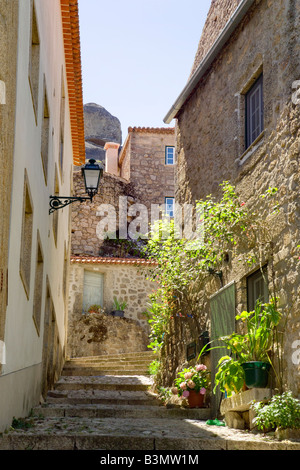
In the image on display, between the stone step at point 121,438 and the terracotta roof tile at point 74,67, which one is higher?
the terracotta roof tile at point 74,67

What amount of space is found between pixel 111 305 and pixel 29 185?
13812mm

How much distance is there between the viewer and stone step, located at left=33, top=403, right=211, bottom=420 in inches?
347

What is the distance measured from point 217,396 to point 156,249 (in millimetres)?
3114

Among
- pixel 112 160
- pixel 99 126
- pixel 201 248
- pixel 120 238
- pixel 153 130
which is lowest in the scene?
pixel 201 248

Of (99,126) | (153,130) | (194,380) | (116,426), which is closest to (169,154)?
(153,130)

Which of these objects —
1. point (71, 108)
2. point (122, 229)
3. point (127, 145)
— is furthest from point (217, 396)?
point (127, 145)

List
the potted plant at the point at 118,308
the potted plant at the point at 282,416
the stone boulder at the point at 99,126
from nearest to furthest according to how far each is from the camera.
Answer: the potted plant at the point at 282,416, the potted plant at the point at 118,308, the stone boulder at the point at 99,126

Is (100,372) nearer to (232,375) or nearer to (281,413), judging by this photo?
(232,375)

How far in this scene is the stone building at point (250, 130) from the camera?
7.93 metres

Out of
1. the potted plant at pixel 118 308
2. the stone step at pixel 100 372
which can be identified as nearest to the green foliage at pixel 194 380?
the stone step at pixel 100 372

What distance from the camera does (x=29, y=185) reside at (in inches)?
308

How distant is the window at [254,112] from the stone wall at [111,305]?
10.2 metres

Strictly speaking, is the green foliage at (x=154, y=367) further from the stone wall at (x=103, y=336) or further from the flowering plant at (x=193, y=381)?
the stone wall at (x=103, y=336)
